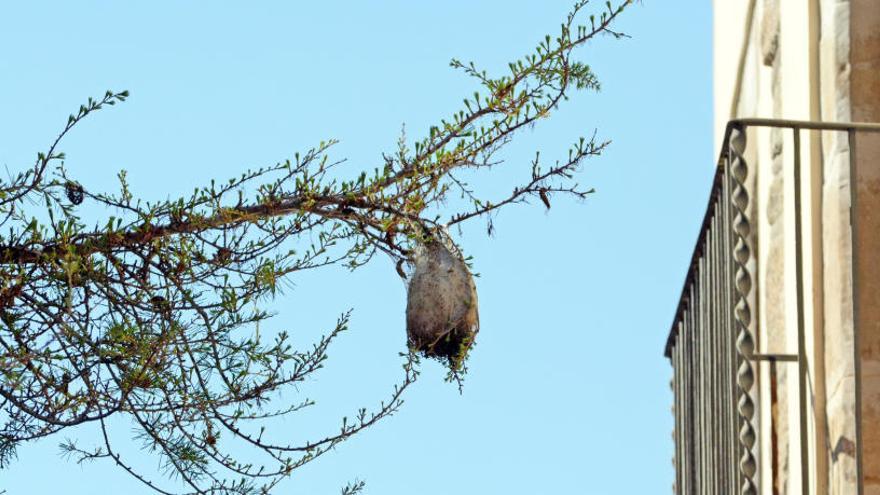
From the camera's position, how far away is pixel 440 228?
357 cm

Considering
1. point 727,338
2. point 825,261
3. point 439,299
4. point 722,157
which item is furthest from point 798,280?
point 439,299

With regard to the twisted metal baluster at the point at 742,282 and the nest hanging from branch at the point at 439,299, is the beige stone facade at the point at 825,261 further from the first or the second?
the nest hanging from branch at the point at 439,299

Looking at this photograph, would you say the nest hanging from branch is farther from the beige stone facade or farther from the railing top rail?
the beige stone facade

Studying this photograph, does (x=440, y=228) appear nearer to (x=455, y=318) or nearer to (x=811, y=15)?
(x=455, y=318)

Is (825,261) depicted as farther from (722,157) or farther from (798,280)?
(722,157)

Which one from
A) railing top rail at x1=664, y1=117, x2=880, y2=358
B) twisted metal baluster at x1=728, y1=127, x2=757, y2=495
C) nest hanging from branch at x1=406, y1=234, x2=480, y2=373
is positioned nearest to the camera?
railing top rail at x1=664, y1=117, x2=880, y2=358

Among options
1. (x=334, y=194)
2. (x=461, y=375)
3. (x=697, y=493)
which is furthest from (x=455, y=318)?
(x=697, y=493)

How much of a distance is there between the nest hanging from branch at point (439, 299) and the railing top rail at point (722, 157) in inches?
21.0

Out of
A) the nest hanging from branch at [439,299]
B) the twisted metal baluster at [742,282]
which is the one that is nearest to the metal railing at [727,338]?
the twisted metal baluster at [742,282]

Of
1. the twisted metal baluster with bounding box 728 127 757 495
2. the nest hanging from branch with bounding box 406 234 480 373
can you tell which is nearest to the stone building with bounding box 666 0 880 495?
the twisted metal baluster with bounding box 728 127 757 495

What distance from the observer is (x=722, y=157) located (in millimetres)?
2809

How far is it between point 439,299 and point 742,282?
1068mm

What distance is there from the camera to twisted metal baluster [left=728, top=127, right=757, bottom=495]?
2559 mm

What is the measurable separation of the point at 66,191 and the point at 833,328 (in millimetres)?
1838
